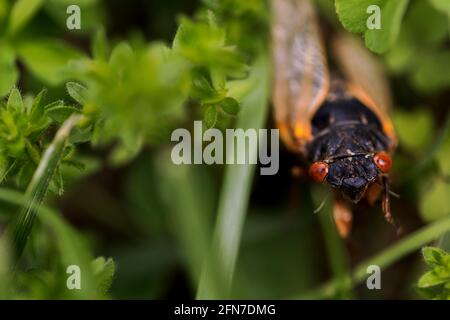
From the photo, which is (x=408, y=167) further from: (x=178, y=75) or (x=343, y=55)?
(x=178, y=75)

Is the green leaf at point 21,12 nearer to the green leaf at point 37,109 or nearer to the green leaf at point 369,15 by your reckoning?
the green leaf at point 37,109

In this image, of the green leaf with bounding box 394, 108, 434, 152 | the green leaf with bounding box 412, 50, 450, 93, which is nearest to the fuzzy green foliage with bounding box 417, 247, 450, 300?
the green leaf with bounding box 394, 108, 434, 152

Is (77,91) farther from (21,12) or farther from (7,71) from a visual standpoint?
(21,12)

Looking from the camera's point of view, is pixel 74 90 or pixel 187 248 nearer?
pixel 74 90

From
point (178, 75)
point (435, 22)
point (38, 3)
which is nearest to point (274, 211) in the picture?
point (435, 22)
